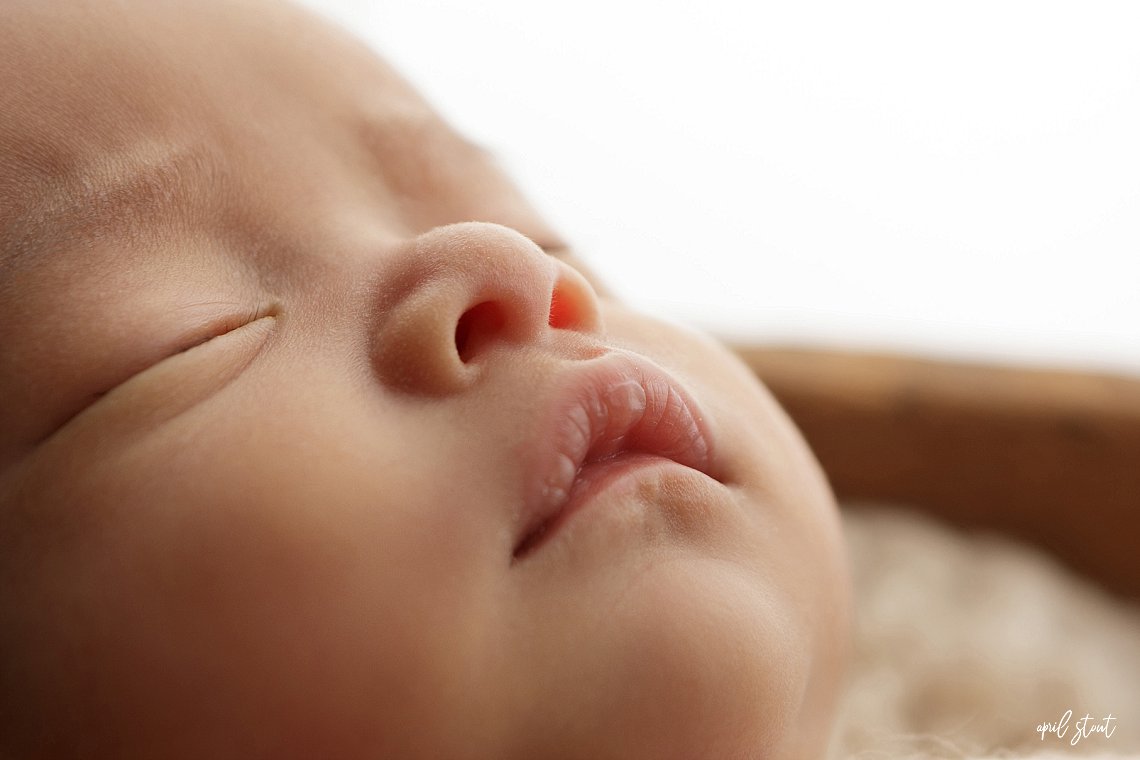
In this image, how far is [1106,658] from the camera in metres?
0.89

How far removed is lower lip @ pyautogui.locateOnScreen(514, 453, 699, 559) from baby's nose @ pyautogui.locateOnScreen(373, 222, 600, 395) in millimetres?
70

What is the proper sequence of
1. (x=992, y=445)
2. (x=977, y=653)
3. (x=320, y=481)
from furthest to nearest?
(x=992, y=445)
(x=977, y=653)
(x=320, y=481)

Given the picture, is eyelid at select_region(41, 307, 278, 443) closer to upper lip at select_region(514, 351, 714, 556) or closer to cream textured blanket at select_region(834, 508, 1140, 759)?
upper lip at select_region(514, 351, 714, 556)

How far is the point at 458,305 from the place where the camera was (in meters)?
0.49

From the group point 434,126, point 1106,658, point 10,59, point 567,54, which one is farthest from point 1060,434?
point 567,54

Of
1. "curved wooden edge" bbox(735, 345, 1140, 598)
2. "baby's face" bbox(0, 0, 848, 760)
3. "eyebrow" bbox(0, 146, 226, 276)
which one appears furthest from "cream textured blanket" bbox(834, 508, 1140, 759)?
"eyebrow" bbox(0, 146, 226, 276)

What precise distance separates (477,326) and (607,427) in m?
0.08

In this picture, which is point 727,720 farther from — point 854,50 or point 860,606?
point 854,50

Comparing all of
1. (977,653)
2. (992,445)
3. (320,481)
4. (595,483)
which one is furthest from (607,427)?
(992,445)

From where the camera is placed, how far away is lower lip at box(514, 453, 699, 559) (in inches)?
18.3

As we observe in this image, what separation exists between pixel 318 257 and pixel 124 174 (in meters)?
0.10

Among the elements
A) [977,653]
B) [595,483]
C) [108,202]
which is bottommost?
[977,653]

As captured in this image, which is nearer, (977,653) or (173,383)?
(173,383)

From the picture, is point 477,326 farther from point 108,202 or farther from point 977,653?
point 977,653
